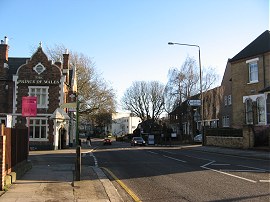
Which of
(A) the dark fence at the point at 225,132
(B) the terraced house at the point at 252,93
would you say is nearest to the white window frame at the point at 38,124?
(A) the dark fence at the point at 225,132

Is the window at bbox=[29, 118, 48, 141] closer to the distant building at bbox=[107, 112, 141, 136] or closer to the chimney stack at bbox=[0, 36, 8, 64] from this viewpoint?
the chimney stack at bbox=[0, 36, 8, 64]

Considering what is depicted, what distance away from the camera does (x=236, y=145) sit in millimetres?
33281

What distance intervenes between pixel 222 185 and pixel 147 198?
2.87 meters

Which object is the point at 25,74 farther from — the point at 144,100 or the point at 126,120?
the point at 126,120

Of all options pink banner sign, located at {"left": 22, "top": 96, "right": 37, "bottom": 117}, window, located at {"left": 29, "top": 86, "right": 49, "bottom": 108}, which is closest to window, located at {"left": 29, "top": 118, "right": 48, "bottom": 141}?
window, located at {"left": 29, "top": 86, "right": 49, "bottom": 108}

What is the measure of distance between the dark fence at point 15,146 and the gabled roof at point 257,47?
2608cm

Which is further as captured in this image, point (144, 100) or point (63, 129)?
point (144, 100)

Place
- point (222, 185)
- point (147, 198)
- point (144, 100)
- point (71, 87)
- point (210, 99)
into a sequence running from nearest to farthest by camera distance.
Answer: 1. point (147, 198)
2. point (222, 185)
3. point (71, 87)
4. point (210, 99)
5. point (144, 100)

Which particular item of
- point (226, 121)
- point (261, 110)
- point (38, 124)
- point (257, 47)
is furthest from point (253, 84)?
point (226, 121)

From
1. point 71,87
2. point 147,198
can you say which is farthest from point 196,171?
point 71,87

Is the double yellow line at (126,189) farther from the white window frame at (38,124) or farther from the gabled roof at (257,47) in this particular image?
the gabled roof at (257,47)

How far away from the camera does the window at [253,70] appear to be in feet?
119

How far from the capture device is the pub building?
38.6 meters

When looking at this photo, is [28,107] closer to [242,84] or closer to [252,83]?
[252,83]
